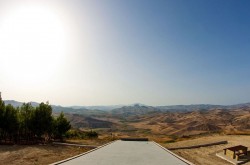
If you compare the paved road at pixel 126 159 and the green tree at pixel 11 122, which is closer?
the paved road at pixel 126 159

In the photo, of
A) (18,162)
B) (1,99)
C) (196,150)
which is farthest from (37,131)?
(196,150)

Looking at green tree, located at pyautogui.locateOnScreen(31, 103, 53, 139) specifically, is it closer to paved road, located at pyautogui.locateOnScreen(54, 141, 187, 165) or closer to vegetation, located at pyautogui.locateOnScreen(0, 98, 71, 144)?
vegetation, located at pyautogui.locateOnScreen(0, 98, 71, 144)

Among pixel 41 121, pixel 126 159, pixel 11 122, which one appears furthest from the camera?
pixel 41 121

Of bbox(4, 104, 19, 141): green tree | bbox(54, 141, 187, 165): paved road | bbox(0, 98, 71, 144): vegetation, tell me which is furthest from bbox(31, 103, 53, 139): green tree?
bbox(54, 141, 187, 165): paved road

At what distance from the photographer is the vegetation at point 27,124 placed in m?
38.6

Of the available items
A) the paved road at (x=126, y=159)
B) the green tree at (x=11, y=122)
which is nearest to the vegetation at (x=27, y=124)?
the green tree at (x=11, y=122)

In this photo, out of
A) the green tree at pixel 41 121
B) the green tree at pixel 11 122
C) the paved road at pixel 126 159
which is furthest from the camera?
the green tree at pixel 41 121

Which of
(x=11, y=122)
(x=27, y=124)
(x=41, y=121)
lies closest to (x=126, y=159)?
(x=41, y=121)

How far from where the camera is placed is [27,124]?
4094 centimetres

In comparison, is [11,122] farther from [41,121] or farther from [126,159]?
[126,159]

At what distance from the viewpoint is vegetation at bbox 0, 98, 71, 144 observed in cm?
3859

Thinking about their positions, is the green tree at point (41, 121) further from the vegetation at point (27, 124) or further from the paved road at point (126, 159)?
the paved road at point (126, 159)

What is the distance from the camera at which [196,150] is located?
106ft

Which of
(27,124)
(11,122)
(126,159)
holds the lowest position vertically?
(126,159)
